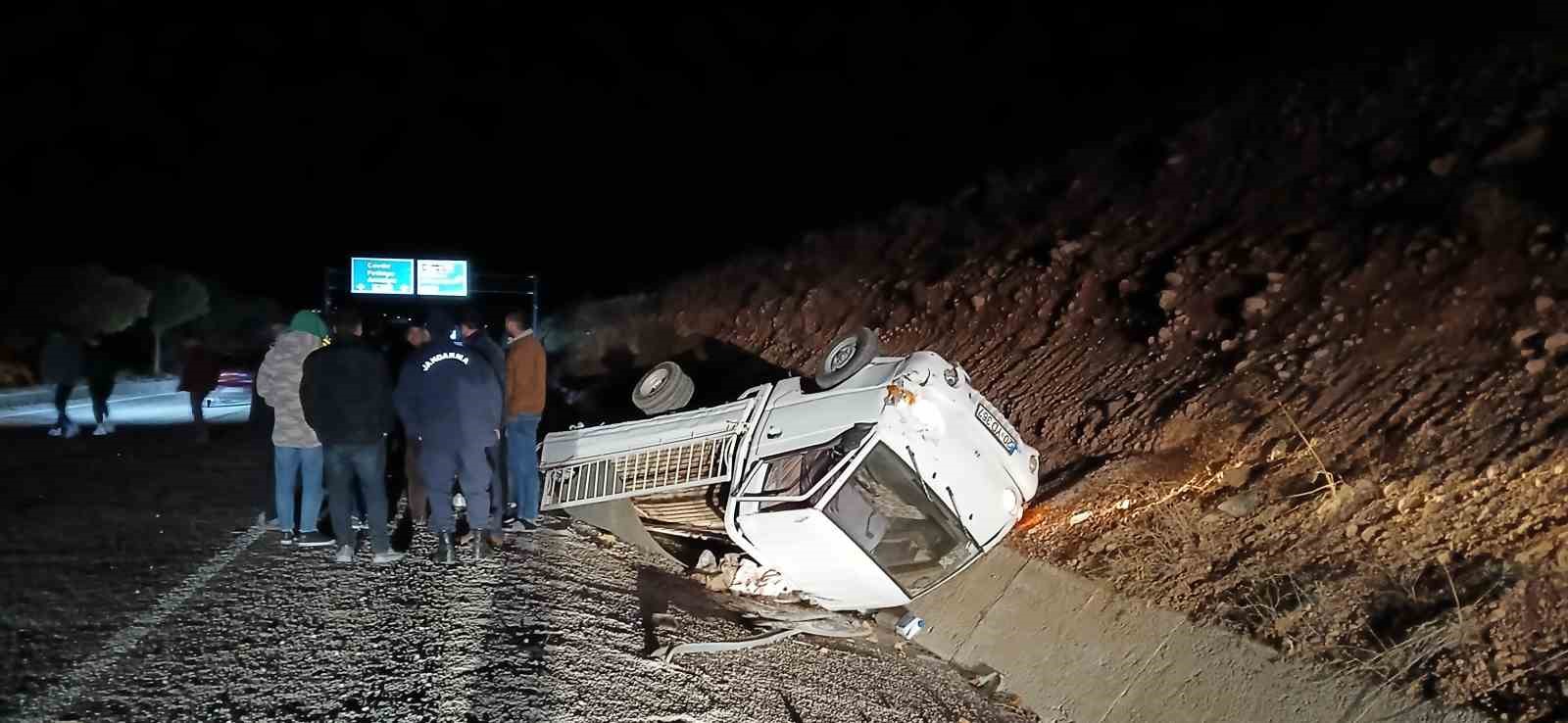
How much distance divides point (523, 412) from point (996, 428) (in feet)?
11.5

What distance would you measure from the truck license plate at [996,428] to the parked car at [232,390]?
16912 mm

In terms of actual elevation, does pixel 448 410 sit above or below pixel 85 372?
above

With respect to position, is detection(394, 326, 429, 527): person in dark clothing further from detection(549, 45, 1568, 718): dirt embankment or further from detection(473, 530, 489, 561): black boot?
detection(549, 45, 1568, 718): dirt embankment

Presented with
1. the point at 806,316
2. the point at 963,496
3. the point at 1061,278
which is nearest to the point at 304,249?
the point at 806,316

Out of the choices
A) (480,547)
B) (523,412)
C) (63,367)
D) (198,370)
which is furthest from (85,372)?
(480,547)

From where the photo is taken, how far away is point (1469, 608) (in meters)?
5.98

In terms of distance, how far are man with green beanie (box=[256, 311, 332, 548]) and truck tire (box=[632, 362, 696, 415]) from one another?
8.68ft

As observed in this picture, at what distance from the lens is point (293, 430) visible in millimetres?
7449

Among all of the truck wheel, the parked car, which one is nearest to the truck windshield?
the truck wheel

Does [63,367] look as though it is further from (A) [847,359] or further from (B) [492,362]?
(A) [847,359]

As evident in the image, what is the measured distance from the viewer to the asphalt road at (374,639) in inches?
205

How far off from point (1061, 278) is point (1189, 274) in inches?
88.2

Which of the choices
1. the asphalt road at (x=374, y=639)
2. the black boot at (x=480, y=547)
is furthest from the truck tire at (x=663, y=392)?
the black boot at (x=480, y=547)

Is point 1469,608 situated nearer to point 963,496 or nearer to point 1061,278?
point 963,496
